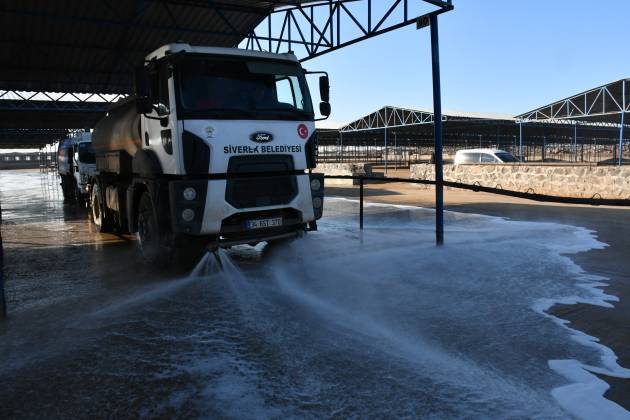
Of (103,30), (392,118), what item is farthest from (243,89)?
(392,118)

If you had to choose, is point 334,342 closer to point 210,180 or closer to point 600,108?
point 210,180

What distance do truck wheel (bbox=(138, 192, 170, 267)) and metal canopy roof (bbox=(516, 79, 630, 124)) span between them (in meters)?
25.3

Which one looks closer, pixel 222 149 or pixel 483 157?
pixel 222 149

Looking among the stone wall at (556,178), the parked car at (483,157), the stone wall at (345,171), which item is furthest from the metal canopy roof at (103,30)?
the parked car at (483,157)

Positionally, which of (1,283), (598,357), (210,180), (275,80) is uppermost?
(275,80)

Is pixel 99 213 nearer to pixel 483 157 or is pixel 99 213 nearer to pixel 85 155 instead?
pixel 85 155

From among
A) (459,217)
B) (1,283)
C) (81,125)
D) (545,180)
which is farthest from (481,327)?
(81,125)

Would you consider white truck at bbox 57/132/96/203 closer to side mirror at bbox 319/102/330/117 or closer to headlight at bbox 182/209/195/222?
side mirror at bbox 319/102/330/117

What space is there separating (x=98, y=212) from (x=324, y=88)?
6890mm

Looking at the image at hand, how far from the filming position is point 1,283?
194 inches

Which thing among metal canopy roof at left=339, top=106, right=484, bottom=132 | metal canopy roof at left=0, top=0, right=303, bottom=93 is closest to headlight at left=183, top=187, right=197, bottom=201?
metal canopy roof at left=0, top=0, right=303, bottom=93

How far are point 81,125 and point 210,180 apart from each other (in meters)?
37.3

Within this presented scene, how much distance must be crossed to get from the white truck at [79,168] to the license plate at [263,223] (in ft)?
31.4

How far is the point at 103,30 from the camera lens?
16016mm
